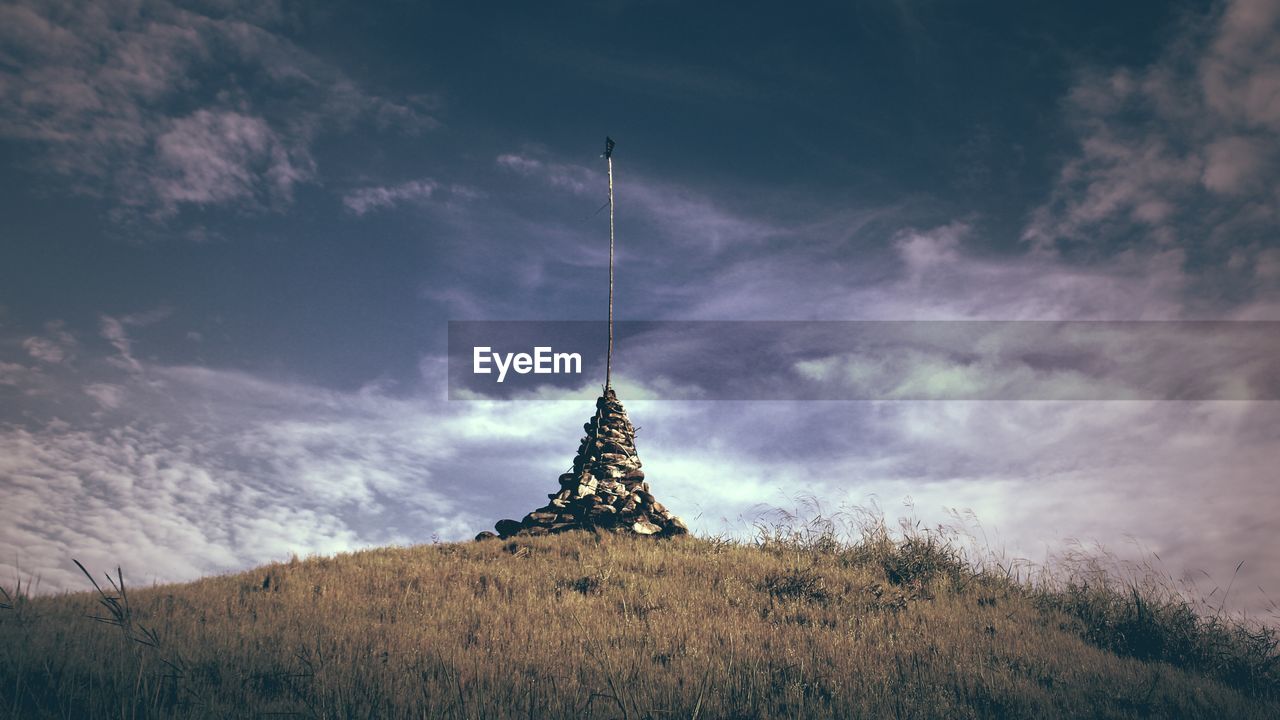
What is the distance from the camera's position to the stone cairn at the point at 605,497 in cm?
1898

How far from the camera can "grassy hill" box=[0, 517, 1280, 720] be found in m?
6.18

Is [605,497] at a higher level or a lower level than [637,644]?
higher

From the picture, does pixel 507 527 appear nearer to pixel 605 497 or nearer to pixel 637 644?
pixel 605 497

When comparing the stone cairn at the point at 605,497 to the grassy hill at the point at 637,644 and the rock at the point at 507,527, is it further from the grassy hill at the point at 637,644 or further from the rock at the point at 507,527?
the grassy hill at the point at 637,644

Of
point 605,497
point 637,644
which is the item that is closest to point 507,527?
point 605,497

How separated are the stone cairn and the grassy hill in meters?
3.48

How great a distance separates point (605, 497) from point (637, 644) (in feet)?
36.5

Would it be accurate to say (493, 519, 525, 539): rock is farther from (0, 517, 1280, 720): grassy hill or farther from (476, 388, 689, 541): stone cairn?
(0, 517, 1280, 720): grassy hill

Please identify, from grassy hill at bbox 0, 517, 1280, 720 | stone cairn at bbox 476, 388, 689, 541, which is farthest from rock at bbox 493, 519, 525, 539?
grassy hill at bbox 0, 517, 1280, 720

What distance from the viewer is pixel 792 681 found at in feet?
23.9

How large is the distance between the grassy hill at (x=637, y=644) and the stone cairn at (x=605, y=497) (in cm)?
348

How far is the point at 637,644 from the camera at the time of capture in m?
8.70

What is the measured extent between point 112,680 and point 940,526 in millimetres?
14901

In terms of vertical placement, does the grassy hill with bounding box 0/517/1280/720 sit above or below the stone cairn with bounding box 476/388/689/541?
below
